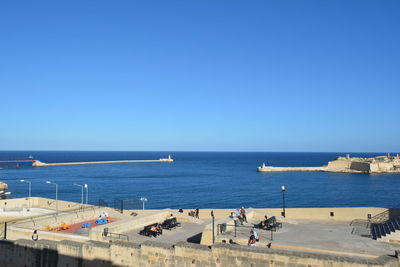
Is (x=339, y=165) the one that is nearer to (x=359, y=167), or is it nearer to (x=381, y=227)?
(x=359, y=167)

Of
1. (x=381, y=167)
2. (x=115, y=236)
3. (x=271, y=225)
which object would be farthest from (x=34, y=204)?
(x=381, y=167)

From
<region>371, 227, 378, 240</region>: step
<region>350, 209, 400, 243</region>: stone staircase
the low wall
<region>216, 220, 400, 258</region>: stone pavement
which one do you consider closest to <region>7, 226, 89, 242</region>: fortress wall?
<region>216, 220, 400, 258</region>: stone pavement

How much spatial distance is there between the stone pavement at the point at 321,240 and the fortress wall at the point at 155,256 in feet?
8.08

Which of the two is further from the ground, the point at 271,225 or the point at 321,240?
the point at 271,225

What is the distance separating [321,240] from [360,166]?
5508 inches

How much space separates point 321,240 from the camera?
19406 mm

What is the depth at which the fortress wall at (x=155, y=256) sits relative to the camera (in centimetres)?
1461

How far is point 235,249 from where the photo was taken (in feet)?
53.8

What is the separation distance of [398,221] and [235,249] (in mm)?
13230

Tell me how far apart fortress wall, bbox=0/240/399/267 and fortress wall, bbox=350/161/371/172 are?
13941cm

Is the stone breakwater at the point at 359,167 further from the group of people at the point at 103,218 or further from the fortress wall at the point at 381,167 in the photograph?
the group of people at the point at 103,218

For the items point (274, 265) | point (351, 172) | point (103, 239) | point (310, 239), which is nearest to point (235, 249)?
point (274, 265)

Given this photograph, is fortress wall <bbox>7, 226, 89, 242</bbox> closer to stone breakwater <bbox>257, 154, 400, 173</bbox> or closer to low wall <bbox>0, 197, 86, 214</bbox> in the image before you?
low wall <bbox>0, 197, 86, 214</bbox>

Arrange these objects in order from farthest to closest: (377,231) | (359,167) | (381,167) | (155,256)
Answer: (359,167), (381,167), (377,231), (155,256)
